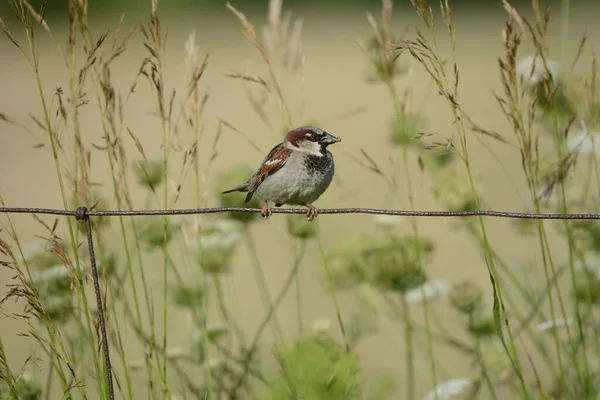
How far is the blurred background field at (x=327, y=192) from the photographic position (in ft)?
8.71

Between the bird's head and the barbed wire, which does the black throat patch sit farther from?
the barbed wire

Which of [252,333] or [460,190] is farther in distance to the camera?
[252,333]

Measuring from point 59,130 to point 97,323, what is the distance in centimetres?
45

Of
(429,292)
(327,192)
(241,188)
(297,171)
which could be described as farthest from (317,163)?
(327,192)

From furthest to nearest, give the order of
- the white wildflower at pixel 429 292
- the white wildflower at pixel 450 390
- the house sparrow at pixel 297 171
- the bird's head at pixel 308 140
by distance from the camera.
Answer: the white wildflower at pixel 429 292 < the bird's head at pixel 308 140 < the house sparrow at pixel 297 171 < the white wildflower at pixel 450 390

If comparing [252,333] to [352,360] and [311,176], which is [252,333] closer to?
[311,176]

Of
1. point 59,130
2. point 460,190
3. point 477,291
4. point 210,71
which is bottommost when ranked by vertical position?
point 477,291

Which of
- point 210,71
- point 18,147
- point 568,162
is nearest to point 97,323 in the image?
point 568,162

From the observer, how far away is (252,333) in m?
4.51

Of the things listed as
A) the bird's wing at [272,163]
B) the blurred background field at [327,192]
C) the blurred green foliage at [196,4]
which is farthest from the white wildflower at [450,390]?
the blurred green foliage at [196,4]

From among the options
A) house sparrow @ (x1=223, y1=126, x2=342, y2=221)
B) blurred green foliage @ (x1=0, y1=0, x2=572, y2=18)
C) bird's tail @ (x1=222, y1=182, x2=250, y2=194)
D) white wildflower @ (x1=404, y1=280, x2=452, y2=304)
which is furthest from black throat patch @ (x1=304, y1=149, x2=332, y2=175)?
blurred green foliage @ (x1=0, y1=0, x2=572, y2=18)

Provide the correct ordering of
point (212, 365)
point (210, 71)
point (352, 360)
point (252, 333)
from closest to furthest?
point (352, 360) < point (212, 365) < point (252, 333) < point (210, 71)

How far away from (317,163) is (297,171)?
71 millimetres

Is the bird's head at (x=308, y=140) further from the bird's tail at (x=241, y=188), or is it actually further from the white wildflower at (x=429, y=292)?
the white wildflower at (x=429, y=292)
